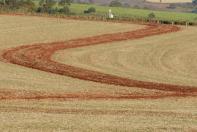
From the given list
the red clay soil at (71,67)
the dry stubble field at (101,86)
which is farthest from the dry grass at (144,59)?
the red clay soil at (71,67)

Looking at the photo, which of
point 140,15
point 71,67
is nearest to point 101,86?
point 71,67

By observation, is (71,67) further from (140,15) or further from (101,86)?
(140,15)

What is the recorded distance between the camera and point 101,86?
35.2 m

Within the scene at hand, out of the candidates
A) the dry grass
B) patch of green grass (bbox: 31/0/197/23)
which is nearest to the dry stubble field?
the dry grass

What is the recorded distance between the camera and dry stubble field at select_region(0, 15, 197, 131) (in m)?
22.7

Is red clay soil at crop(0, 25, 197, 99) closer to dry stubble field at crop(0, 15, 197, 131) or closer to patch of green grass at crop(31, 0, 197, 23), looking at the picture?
dry stubble field at crop(0, 15, 197, 131)

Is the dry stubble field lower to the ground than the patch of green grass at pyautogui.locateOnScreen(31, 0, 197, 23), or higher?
higher

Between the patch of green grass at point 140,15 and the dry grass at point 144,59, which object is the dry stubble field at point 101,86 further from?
the patch of green grass at point 140,15

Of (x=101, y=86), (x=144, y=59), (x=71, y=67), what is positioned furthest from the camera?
(x=144, y=59)

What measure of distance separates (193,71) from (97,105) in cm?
1700

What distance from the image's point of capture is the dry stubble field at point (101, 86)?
22688mm

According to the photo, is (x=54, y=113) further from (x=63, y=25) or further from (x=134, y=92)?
(x=63, y=25)

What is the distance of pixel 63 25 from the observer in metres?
78.1

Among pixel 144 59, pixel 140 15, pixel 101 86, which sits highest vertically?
pixel 101 86
